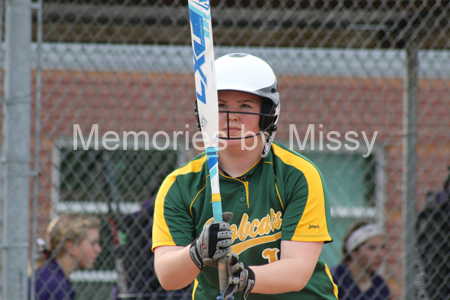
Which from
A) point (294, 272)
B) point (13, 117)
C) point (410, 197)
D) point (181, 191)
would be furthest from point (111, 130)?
point (294, 272)

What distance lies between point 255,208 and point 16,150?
1.35 meters

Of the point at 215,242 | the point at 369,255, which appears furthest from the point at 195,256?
the point at 369,255

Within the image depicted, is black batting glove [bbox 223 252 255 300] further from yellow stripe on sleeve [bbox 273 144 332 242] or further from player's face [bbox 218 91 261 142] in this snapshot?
player's face [bbox 218 91 261 142]

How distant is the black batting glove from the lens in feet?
4.89

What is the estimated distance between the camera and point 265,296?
1.84 metres

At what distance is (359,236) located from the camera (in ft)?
12.6

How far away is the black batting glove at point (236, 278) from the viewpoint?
149 cm

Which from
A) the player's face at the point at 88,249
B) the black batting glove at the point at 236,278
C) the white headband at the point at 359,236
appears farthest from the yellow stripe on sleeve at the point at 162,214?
the white headband at the point at 359,236

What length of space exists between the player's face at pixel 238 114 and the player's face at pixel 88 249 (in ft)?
7.11

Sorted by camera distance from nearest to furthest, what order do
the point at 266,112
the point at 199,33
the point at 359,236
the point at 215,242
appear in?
the point at 215,242 → the point at 199,33 → the point at 266,112 → the point at 359,236

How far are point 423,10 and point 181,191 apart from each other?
256 centimetres

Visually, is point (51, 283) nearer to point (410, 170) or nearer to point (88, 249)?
point (88, 249)

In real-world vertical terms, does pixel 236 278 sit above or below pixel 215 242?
below

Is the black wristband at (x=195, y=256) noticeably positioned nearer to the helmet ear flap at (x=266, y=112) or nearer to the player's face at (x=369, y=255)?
the helmet ear flap at (x=266, y=112)
